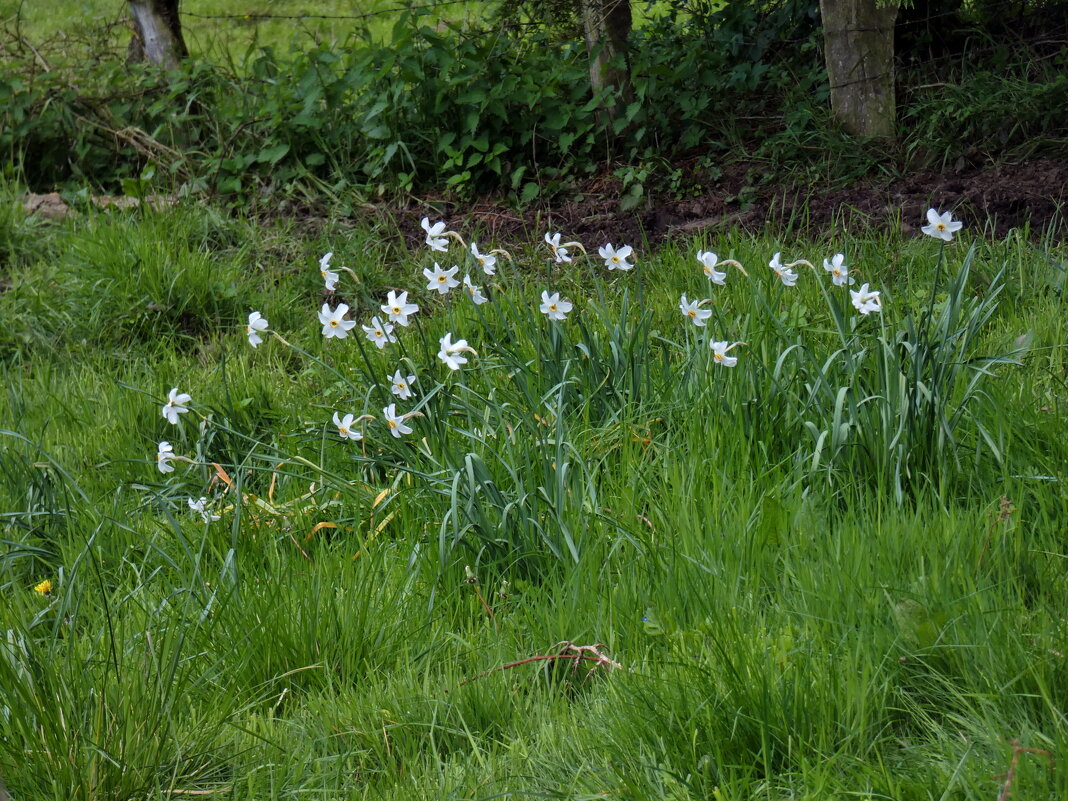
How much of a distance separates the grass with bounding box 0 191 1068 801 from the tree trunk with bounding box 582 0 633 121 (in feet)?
6.38

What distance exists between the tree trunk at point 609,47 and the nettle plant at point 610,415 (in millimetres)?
2457

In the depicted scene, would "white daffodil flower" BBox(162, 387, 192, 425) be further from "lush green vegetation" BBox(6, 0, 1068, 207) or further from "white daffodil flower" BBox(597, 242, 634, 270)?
"lush green vegetation" BBox(6, 0, 1068, 207)

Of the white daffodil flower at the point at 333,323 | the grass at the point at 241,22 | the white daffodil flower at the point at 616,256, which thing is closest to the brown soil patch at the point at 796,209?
the white daffodil flower at the point at 616,256

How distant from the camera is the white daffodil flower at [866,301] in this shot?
108 inches

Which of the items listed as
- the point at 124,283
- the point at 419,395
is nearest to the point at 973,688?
the point at 419,395

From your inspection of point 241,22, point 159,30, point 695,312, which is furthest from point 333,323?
point 241,22

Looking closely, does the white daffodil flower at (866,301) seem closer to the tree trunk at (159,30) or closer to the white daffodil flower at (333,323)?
the white daffodil flower at (333,323)

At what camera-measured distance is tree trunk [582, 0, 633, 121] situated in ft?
17.3

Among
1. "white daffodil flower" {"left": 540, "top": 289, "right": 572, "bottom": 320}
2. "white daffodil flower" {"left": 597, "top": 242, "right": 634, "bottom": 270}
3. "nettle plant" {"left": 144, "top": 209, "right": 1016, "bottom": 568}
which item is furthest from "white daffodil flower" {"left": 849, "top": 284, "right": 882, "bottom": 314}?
"white daffodil flower" {"left": 540, "top": 289, "right": 572, "bottom": 320}

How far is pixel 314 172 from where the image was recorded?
19.1 ft

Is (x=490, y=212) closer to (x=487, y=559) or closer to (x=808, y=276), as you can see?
(x=808, y=276)

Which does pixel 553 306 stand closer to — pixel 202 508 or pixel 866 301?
pixel 866 301

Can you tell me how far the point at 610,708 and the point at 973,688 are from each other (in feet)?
2.04

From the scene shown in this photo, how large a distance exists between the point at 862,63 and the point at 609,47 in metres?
1.30
